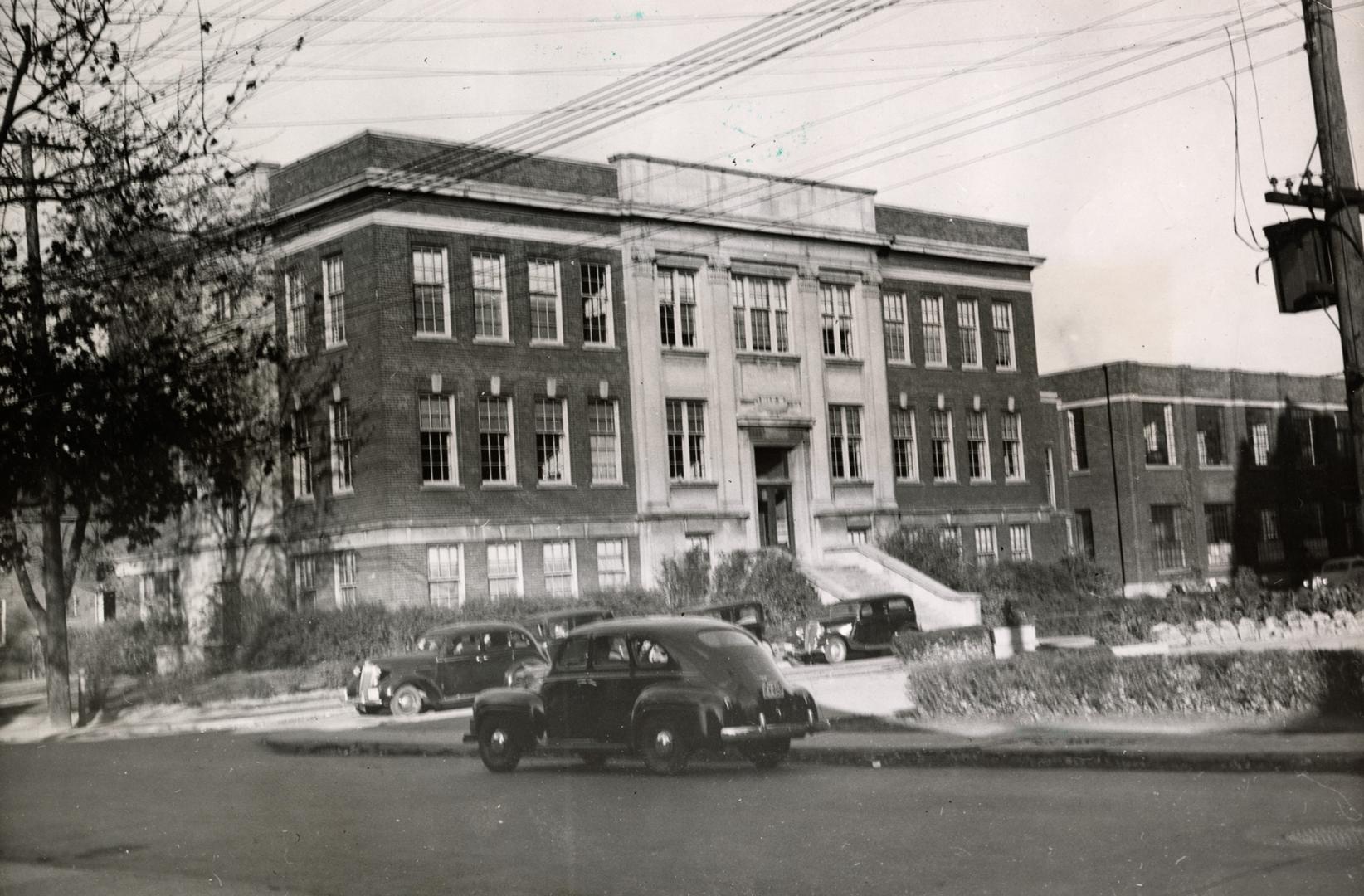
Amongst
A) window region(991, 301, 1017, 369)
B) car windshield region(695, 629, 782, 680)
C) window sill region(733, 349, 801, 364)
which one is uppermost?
window sill region(733, 349, 801, 364)

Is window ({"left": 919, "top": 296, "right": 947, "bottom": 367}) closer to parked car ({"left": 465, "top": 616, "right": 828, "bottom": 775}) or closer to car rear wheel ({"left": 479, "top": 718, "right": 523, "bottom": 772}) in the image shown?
parked car ({"left": 465, "top": 616, "right": 828, "bottom": 775})

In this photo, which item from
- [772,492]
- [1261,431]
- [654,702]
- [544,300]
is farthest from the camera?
[772,492]

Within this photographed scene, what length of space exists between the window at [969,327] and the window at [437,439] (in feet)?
34.5

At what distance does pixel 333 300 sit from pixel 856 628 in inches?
408

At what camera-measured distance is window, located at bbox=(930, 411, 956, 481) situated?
2675 centimetres

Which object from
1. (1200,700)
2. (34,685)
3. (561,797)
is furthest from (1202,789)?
(34,685)

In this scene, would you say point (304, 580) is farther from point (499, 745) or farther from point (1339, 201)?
point (1339, 201)

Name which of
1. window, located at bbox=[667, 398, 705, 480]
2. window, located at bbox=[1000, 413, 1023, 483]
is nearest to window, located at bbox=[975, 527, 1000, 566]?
window, located at bbox=[1000, 413, 1023, 483]

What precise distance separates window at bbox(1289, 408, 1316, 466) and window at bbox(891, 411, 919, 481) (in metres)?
10.1

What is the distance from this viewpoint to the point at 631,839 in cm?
1068

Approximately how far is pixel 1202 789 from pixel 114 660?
14505 mm

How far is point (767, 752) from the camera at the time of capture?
1245cm

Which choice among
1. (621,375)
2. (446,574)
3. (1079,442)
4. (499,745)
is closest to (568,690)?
(499,745)

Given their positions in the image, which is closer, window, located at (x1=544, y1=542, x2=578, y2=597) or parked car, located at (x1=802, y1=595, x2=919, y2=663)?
parked car, located at (x1=802, y1=595, x2=919, y2=663)
